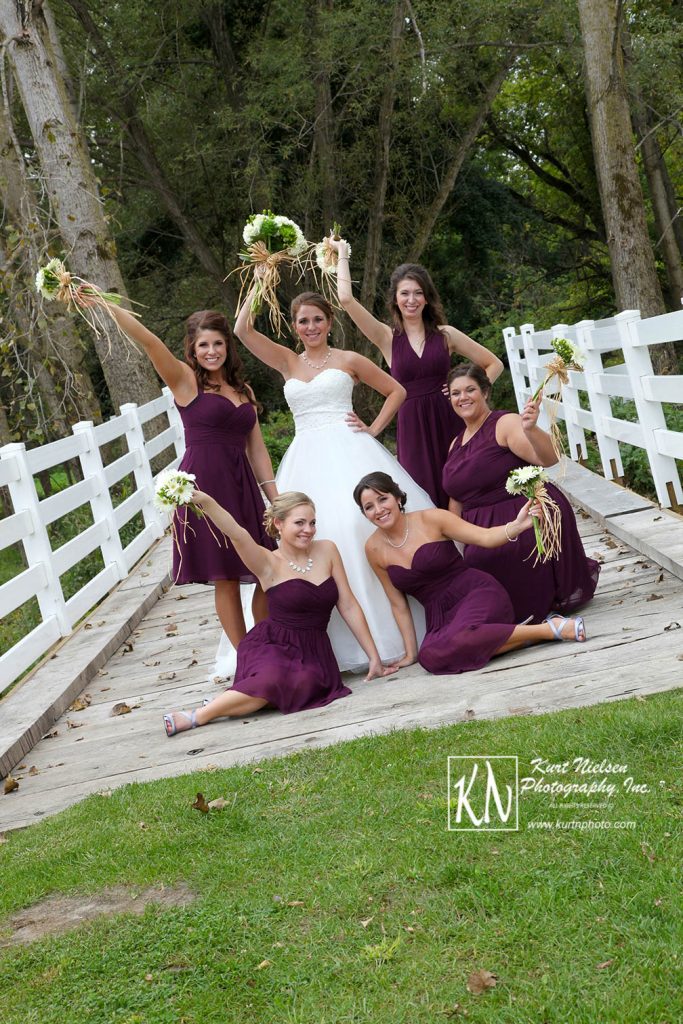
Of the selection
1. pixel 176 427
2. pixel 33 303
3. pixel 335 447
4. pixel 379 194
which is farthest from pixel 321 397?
pixel 379 194

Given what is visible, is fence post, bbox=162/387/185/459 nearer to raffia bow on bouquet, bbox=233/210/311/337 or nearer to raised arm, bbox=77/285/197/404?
raffia bow on bouquet, bbox=233/210/311/337

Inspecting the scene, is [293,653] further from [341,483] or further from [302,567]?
[341,483]

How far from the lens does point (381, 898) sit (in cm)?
311

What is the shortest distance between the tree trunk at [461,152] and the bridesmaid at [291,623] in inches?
A: 582

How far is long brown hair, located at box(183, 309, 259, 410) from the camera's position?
589 centimetres

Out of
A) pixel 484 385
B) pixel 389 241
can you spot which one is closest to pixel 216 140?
pixel 389 241

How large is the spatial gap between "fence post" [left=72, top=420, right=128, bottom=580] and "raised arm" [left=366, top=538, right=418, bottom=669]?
3.74 m

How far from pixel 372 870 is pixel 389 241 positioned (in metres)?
18.6

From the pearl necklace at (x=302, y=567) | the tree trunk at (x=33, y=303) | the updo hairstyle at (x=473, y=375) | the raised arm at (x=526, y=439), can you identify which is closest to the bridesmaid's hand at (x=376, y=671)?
the pearl necklace at (x=302, y=567)

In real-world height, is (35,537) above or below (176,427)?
below

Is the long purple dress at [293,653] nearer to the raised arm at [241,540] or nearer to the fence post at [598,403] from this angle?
the raised arm at [241,540]

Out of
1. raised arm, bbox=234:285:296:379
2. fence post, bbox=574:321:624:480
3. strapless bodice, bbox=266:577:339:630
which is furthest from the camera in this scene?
fence post, bbox=574:321:624:480

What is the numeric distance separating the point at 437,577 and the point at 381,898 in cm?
280

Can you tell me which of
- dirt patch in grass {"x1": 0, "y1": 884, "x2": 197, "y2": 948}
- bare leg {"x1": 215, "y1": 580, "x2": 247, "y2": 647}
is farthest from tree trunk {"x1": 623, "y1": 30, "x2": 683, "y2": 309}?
dirt patch in grass {"x1": 0, "y1": 884, "x2": 197, "y2": 948}
